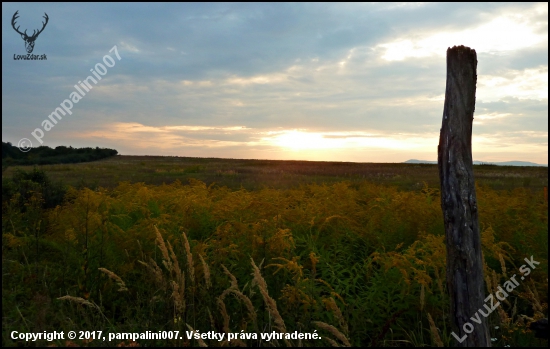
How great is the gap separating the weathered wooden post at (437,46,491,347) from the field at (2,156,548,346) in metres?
0.36

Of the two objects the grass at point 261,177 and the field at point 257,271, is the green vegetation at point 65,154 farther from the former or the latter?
the field at point 257,271

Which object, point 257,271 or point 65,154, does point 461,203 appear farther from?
point 65,154

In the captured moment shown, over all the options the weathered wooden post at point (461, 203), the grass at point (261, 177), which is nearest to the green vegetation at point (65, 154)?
the grass at point (261, 177)

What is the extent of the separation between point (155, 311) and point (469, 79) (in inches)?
177

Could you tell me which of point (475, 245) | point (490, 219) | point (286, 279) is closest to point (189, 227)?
point (286, 279)

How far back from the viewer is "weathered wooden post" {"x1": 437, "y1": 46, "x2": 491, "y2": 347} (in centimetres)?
397

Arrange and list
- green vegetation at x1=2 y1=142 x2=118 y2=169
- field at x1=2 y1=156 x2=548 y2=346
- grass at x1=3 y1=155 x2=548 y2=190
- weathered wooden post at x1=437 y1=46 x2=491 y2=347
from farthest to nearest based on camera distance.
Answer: green vegetation at x1=2 y1=142 x2=118 y2=169, grass at x1=3 y1=155 x2=548 y2=190, field at x1=2 y1=156 x2=548 y2=346, weathered wooden post at x1=437 y1=46 x2=491 y2=347

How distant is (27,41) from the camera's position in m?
7.55

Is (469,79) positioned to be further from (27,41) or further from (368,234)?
(27,41)

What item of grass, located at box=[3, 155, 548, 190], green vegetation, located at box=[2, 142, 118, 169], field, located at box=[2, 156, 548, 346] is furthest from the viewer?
green vegetation, located at box=[2, 142, 118, 169]

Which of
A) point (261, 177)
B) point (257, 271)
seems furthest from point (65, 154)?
point (257, 271)

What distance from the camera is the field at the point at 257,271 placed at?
170 inches

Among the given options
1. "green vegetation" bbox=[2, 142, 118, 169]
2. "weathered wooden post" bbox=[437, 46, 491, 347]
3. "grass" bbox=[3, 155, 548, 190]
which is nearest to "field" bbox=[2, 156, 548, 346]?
"weathered wooden post" bbox=[437, 46, 491, 347]

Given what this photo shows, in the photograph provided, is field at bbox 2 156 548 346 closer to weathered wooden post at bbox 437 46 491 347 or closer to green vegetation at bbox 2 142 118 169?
weathered wooden post at bbox 437 46 491 347
